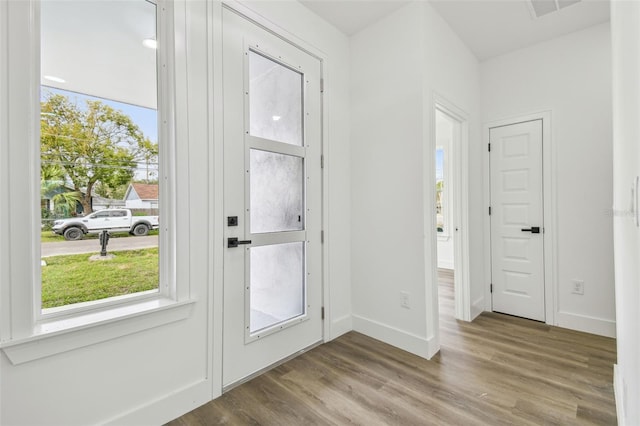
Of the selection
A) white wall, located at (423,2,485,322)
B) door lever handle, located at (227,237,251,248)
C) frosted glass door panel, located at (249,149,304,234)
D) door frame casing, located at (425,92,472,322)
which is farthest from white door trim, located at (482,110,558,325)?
door lever handle, located at (227,237,251,248)

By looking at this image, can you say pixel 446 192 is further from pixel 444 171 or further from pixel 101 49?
pixel 101 49

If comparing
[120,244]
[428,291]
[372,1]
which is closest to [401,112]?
[372,1]

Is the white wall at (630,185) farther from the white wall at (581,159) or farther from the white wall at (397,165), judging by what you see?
the white wall at (581,159)

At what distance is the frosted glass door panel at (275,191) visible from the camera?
2139mm

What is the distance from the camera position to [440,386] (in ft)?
6.40

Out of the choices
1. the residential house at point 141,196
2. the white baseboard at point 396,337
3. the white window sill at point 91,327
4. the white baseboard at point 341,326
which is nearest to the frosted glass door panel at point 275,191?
the residential house at point 141,196

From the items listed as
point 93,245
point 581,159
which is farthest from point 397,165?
point 93,245

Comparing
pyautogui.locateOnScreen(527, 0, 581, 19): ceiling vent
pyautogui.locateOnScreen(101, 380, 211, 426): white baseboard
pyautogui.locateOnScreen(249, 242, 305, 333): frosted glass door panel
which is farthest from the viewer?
pyautogui.locateOnScreen(527, 0, 581, 19): ceiling vent

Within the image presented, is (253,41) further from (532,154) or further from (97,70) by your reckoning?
(532,154)

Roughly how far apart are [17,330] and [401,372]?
2.11 m

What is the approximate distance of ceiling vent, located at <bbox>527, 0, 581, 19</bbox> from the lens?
244 cm

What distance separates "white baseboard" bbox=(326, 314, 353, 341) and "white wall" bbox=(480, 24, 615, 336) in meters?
2.02

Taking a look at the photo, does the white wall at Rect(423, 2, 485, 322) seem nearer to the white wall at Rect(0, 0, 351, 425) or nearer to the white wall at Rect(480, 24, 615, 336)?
the white wall at Rect(480, 24, 615, 336)

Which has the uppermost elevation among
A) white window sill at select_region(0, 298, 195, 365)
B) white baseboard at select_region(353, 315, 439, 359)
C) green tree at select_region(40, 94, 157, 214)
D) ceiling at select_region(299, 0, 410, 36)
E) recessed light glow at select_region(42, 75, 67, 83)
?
ceiling at select_region(299, 0, 410, 36)
